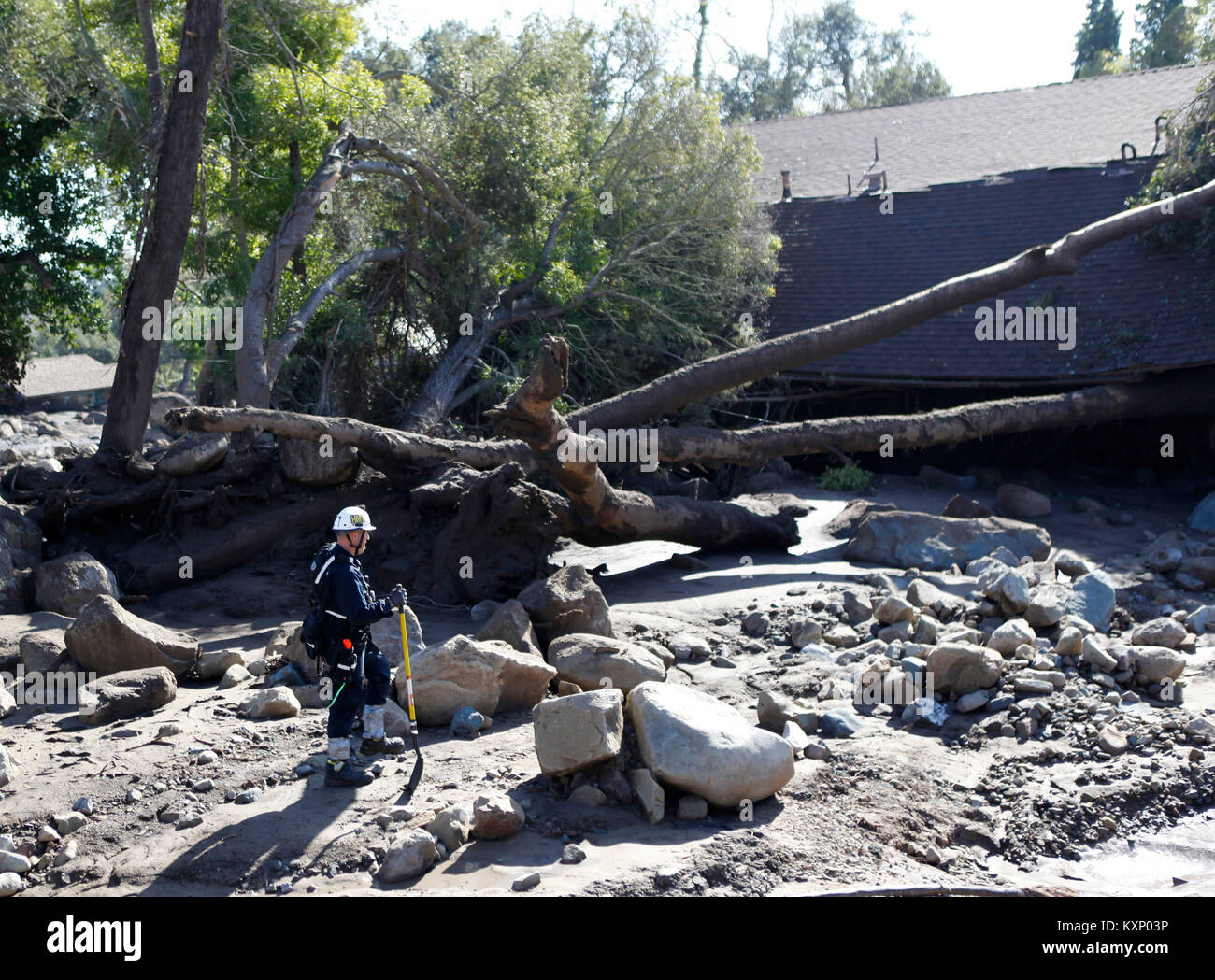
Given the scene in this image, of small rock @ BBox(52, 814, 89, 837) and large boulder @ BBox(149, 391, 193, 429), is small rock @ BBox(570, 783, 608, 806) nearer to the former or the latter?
small rock @ BBox(52, 814, 89, 837)

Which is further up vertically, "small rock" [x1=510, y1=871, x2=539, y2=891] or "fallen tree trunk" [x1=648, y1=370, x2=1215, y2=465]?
"fallen tree trunk" [x1=648, y1=370, x2=1215, y2=465]

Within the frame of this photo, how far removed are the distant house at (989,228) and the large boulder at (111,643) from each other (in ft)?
41.0

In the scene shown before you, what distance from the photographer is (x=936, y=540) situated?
1177 centimetres

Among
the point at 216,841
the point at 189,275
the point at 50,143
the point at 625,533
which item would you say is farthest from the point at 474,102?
the point at 216,841

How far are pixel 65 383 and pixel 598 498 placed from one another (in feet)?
95.6

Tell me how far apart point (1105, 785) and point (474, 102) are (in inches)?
538

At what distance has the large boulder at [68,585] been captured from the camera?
948 cm

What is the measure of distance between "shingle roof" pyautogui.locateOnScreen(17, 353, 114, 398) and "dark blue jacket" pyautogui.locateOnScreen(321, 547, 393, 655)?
85.3ft

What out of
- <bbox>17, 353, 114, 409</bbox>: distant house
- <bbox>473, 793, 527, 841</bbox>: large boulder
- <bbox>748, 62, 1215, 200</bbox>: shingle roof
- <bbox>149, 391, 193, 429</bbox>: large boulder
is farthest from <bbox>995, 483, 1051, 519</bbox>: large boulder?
<bbox>17, 353, 114, 409</bbox>: distant house

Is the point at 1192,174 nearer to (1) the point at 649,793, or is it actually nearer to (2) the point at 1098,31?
(1) the point at 649,793

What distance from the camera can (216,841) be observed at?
5500 millimetres

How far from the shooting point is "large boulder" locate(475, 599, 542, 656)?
8.23 meters

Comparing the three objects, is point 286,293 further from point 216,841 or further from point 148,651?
point 216,841

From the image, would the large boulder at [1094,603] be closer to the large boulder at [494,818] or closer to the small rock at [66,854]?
the large boulder at [494,818]
